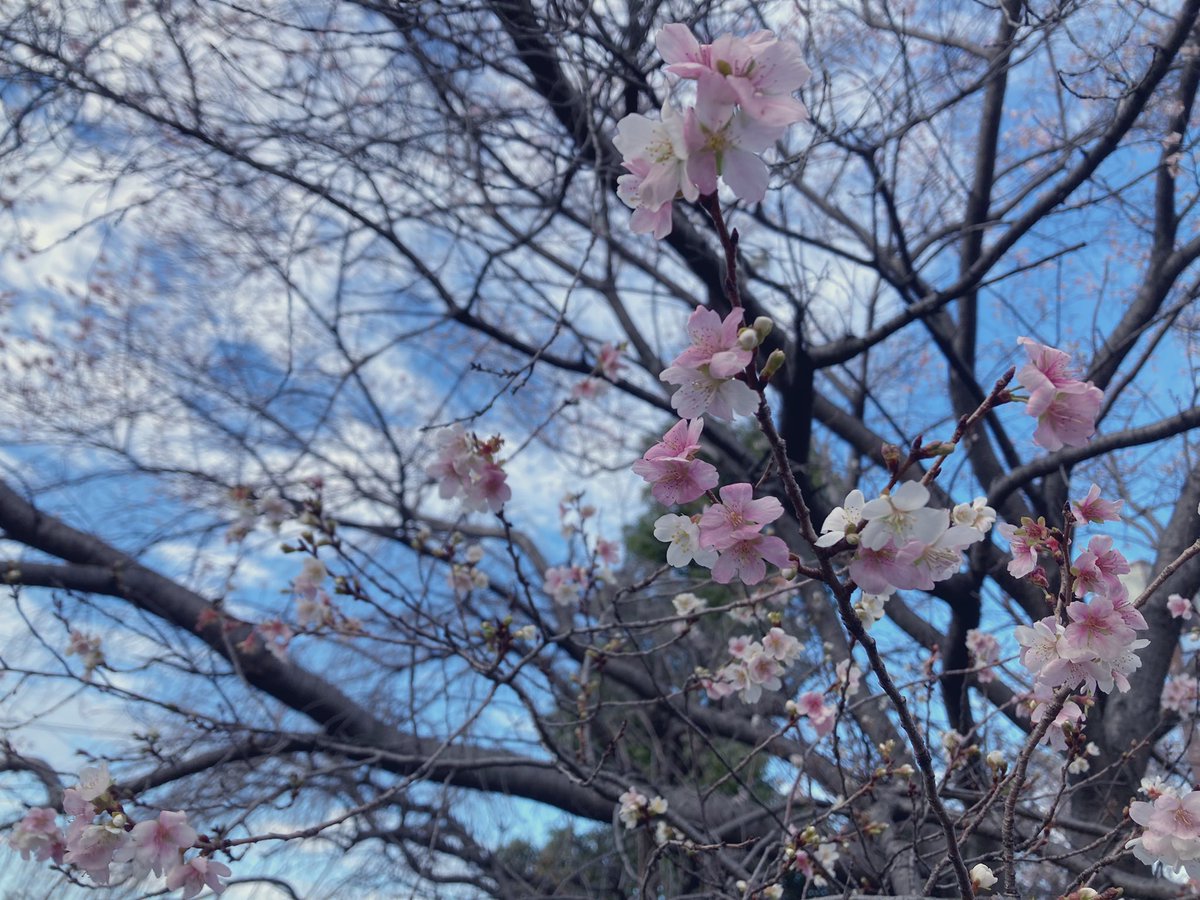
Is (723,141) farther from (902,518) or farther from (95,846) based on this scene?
(95,846)

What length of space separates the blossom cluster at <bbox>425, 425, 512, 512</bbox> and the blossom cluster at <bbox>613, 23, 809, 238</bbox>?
1.16m

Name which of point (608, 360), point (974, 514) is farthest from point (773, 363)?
point (608, 360)

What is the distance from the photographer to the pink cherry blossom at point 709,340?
82 cm

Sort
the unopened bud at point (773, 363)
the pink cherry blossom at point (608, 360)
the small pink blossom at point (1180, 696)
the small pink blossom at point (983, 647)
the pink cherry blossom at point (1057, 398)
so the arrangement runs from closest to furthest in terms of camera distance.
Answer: the unopened bud at point (773, 363) < the pink cherry blossom at point (1057, 398) < the small pink blossom at point (983, 647) < the small pink blossom at point (1180, 696) < the pink cherry blossom at point (608, 360)

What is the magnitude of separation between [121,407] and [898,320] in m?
4.22

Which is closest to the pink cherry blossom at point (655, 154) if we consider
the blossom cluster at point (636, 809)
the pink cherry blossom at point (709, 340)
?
the pink cherry blossom at point (709, 340)

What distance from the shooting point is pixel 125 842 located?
1.55 m

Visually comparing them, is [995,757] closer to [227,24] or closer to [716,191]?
[716,191]

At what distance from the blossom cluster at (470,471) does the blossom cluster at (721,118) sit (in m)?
1.16

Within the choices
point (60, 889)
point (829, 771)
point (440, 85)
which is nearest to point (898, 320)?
point (829, 771)

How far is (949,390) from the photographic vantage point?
4309 mm

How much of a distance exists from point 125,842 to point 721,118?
1780mm

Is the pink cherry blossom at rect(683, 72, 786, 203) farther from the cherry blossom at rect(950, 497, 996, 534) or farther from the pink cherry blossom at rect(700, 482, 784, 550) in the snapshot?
the cherry blossom at rect(950, 497, 996, 534)

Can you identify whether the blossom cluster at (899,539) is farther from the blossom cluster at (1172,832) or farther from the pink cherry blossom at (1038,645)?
the blossom cluster at (1172,832)
